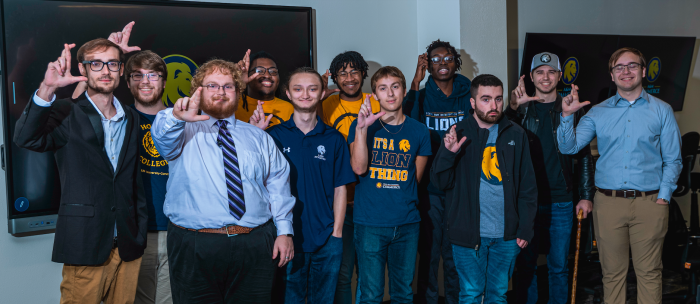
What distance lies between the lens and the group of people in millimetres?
1972

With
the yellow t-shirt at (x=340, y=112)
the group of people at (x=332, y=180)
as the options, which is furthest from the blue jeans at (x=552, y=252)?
the yellow t-shirt at (x=340, y=112)

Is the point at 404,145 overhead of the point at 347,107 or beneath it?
beneath

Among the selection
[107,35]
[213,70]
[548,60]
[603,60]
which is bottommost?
[213,70]

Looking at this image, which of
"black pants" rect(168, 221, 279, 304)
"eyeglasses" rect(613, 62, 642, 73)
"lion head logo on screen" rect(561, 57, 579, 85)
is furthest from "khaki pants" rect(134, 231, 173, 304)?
"lion head logo on screen" rect(561, 57, 579, 85)

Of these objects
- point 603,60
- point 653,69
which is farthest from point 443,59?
point 653,69

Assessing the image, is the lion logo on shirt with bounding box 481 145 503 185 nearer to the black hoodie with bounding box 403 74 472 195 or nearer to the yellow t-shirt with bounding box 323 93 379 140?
the black hoodie with bounding box 403 74 472 195

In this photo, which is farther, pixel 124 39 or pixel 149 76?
pixel 149 76

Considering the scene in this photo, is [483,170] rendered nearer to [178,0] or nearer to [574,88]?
[574,88]

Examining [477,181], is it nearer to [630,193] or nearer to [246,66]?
[630,193]

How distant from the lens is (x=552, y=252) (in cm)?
319

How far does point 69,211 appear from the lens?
205 cm

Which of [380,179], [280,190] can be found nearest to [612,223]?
[380,179]

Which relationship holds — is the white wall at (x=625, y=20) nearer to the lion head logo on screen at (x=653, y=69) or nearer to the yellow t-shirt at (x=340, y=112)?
the lion head logo on screen at (x=653, y=69)

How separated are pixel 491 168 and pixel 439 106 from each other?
29.4 inches
